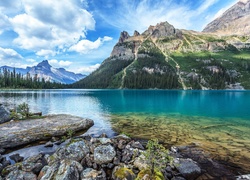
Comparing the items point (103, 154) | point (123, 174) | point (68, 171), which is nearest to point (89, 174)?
point (68, 171)

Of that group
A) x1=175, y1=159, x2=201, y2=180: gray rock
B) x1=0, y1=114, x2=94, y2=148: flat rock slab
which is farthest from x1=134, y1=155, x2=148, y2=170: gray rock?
x1=0, y1=114, x2=94, y2=148: flat rock slab

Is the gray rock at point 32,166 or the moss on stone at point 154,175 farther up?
the moss on stone at point 154,175

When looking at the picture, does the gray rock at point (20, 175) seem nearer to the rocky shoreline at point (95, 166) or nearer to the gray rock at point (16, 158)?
the rocky shoreline at point (95, 166)

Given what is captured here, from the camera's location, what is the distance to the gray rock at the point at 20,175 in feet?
38.5

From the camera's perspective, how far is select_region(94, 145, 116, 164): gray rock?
561 inches

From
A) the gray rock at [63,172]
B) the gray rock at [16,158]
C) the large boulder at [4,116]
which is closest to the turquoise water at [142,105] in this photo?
the large boulder at [4,116]

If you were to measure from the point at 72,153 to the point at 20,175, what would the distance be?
4.23m

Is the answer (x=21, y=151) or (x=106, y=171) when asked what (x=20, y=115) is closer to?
(x=21, y=151)

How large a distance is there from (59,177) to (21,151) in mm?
10740

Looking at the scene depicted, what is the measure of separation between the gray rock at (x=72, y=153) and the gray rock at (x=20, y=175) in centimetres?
218

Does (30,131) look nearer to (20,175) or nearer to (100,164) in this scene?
(20,175)

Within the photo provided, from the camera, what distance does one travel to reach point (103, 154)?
14.8 m

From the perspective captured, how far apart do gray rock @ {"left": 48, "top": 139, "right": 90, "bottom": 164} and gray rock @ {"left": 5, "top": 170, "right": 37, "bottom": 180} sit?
7.16ft

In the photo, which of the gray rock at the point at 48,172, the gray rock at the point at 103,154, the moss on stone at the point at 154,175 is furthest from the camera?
the gray rock at the point at 103,154
